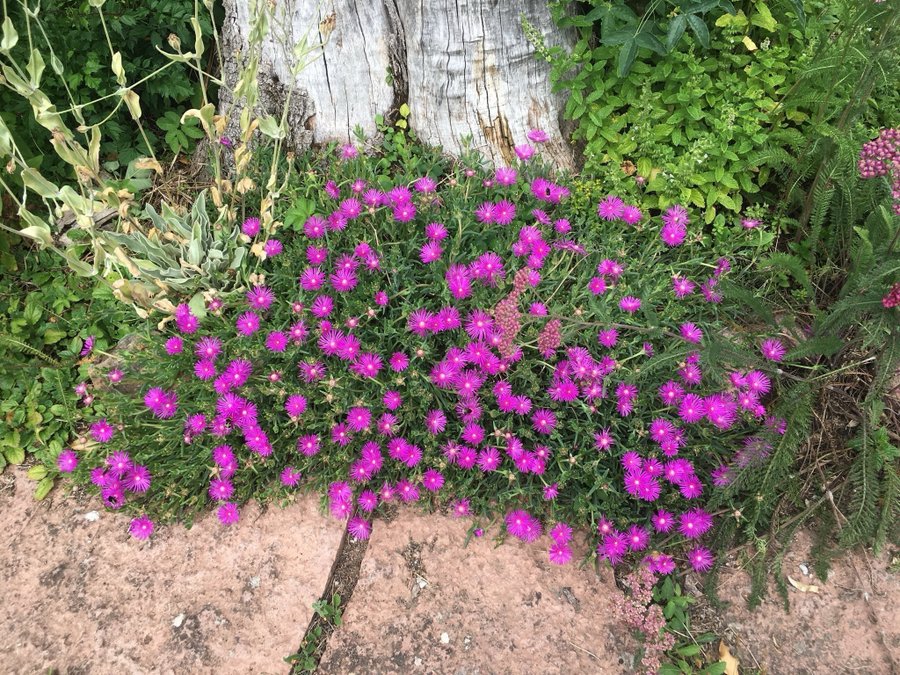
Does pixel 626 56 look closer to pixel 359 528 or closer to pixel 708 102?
pixel 708 102

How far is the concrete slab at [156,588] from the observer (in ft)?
7.45

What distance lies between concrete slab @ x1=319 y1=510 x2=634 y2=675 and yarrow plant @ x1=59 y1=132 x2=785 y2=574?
4.5 inches

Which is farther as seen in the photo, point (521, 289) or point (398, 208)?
point (398, 208)

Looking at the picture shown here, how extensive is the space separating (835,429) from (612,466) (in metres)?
0.98

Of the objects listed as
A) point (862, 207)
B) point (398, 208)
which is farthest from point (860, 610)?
point (398, 208)

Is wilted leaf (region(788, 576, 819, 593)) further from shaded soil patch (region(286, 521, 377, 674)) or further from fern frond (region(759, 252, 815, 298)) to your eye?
shaded soil patch (region(286, 521, 377, 674))

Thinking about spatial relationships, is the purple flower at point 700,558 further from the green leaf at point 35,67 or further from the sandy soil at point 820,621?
the green leaf at point 35,67

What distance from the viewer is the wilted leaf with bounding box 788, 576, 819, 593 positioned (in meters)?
2.39

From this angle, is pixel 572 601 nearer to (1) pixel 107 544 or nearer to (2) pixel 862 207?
(1) pixel 107 544

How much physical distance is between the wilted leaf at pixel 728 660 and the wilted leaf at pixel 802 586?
388 millimetres

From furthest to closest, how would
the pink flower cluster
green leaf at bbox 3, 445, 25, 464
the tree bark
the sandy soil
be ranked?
the tree bark
green leaf at bbox 3, 445, 25, 464
the sandy soil
the pink flower cluster

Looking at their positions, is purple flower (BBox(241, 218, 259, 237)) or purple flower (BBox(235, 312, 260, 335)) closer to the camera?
purple flower (BBox(235, 312, 260, 335))

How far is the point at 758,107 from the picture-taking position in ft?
9.42

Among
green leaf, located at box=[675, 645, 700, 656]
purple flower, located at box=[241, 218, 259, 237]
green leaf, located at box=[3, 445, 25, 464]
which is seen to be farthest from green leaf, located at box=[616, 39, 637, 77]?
green leaf, located at box=[3, 445, 25, 464]
